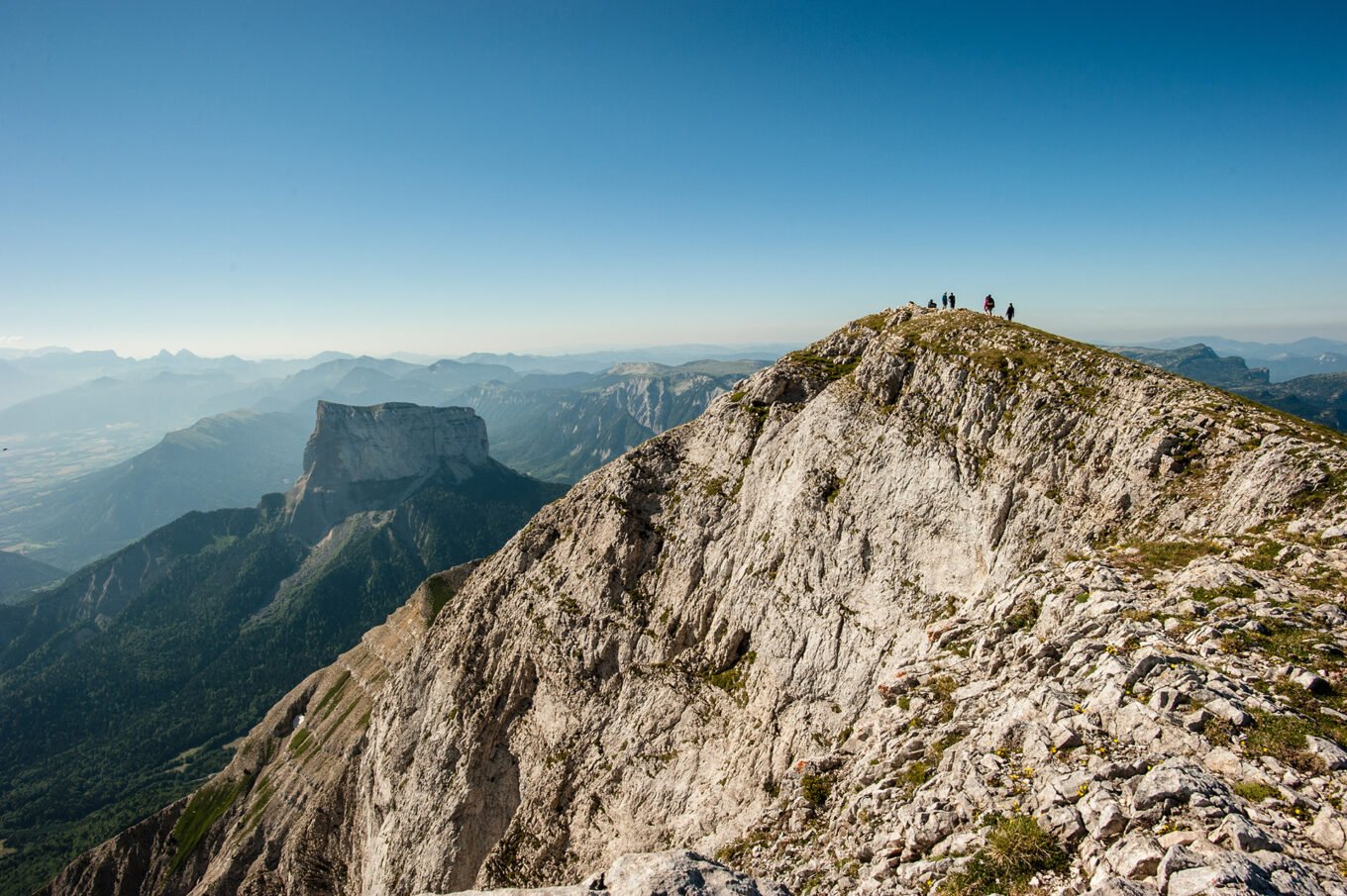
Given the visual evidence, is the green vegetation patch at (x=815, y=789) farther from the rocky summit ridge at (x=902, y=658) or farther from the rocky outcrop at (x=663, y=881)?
the rocky outcrop at (x=663, y=881)

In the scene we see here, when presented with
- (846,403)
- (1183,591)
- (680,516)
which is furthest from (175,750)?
(1183,591)

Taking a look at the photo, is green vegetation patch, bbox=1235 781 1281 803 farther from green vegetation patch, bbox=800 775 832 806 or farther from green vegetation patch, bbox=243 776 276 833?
green vegetation patch, bbox=243 776 276 833

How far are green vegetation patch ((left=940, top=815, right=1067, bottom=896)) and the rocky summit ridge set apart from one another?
0.07m

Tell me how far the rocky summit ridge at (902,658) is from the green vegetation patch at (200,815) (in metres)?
25.2

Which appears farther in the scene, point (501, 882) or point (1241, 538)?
point (501, 882)

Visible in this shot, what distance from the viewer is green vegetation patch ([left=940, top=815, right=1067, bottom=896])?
11898 millimetres

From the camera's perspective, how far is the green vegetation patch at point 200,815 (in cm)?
8744

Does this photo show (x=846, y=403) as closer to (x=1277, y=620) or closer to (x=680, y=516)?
(x=680, y=516)

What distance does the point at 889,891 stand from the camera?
13.8 meters

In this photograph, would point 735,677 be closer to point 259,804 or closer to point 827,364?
point 827,364

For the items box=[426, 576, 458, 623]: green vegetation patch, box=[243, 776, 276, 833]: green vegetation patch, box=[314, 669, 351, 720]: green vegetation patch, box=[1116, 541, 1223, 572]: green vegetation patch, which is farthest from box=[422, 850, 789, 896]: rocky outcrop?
box=[426, 576, 458, 623]: green vegetation patch

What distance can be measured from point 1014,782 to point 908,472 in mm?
23196

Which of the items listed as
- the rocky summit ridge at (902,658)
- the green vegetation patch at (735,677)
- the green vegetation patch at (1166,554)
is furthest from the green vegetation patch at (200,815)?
the green vegetation patch at (1166,554)

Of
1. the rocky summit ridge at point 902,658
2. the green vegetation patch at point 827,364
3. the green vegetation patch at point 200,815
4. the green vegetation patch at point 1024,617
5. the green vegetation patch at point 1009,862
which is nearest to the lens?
the green vegetation patch at point 1009,862
